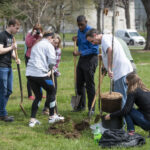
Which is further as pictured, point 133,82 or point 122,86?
point 122,86

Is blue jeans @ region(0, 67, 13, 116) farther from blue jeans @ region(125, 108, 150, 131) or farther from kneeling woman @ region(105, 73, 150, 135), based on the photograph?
blue jeans @ region(125, 108, 150, 131)

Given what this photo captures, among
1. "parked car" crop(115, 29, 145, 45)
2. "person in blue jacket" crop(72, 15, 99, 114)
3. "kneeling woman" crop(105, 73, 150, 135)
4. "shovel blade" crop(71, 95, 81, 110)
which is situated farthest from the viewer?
"parked car" crop(115, 29, 145, 45)

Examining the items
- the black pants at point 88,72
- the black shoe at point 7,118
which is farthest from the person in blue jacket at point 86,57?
the black shoe at point 7,118

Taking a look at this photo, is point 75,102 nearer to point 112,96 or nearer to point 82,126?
point 82,126

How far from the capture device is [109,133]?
4562 mm

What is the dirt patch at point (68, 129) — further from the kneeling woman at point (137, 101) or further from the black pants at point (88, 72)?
the black pants at point (88, 72)

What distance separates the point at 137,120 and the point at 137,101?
31 centimetres

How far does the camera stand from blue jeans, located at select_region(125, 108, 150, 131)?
485 cm

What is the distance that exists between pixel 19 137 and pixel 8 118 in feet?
3.71

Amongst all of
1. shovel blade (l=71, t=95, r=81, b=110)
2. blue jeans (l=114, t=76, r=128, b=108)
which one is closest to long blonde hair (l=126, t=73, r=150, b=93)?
blue jeans (l=114, t=76, r=128, b=108)

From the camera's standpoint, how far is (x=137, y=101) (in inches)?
191

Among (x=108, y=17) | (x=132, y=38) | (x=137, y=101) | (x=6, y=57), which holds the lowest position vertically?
(x=132, y=38)

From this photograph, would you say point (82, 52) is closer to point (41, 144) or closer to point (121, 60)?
point (121, 60)

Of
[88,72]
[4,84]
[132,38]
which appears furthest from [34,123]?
[132,38]
